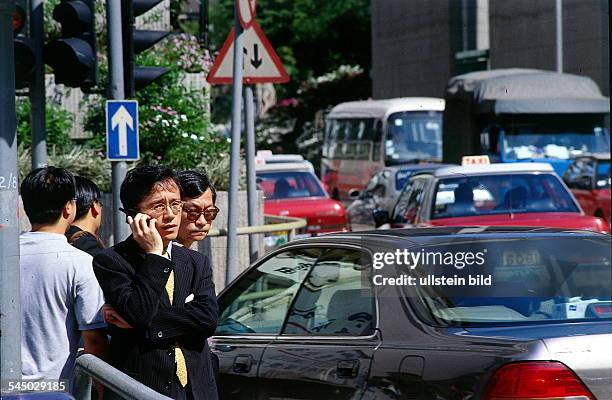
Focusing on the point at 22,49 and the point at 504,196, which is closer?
the point at 22,49

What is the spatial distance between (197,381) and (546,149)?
22.3m

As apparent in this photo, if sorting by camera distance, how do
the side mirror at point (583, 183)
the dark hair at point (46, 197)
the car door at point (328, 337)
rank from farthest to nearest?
1. the side mirror at point (583, 183)
2. the car door at point (328, 337)
3. the dark hair at point (46, 197)

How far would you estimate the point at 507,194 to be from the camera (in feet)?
43.7

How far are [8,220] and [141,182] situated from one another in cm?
112

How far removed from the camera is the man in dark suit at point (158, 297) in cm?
444

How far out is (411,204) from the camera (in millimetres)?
14766

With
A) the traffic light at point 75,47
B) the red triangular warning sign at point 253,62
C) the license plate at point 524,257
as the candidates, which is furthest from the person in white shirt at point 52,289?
the red triangular warning sign at point 253,62

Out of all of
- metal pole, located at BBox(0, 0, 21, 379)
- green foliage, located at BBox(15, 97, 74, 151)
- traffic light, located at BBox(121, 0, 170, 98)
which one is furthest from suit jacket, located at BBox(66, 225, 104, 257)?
green foliage, located at BBox(15, 97, 74, 151)

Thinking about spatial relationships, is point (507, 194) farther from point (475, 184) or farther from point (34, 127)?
point (34, 127)

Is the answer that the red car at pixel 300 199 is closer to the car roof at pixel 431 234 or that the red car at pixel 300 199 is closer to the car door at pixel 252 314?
the car door at pixel 252 314

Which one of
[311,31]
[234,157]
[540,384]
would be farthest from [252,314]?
[311,31]

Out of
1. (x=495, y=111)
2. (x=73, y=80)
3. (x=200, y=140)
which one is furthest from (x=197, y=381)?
(x=495, y=111)

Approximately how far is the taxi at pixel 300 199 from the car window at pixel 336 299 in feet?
37.7

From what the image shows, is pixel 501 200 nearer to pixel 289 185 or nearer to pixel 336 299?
pixel 289 185
